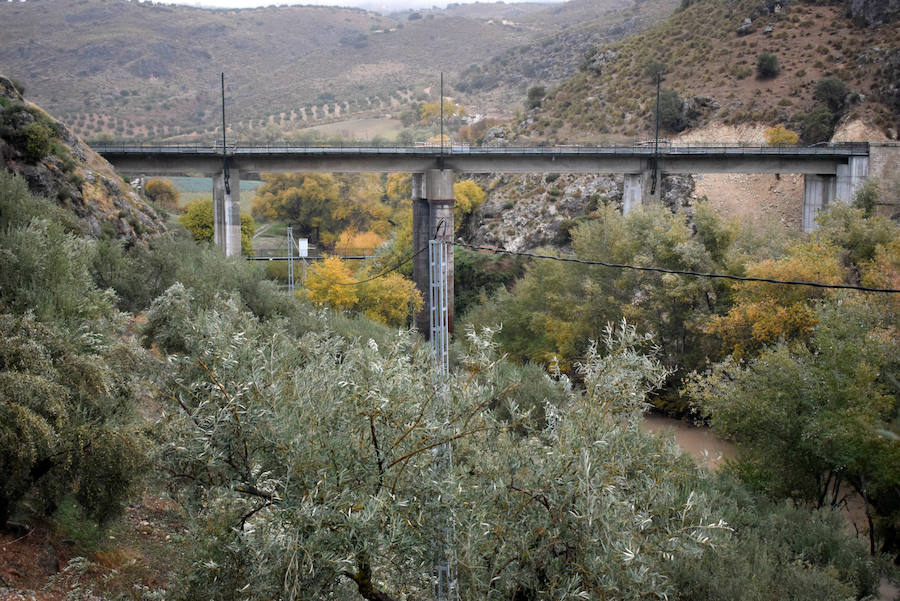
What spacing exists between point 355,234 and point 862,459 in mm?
54950

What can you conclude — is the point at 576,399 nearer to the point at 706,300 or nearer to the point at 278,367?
the point at 278,367

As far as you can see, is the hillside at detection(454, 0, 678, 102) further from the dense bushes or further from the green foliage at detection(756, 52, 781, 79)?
the dense bushes

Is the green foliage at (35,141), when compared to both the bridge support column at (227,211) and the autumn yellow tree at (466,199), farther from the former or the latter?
the autumn yellow tree at (466,199)

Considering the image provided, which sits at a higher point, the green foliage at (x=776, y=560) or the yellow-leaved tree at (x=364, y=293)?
the yellow-leaved tree at (x=364, y=293)

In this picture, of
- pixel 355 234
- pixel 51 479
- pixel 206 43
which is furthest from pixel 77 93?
pixel 51 479

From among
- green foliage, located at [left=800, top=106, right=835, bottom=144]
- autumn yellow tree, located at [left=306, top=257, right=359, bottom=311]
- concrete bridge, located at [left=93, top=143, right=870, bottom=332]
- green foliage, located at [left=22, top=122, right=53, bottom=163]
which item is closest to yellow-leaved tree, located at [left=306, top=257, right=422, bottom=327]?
autumn yellow tree, located at [left=306, top=257, right=359, bottom=311]

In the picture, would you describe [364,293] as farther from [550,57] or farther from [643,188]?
[550,57]

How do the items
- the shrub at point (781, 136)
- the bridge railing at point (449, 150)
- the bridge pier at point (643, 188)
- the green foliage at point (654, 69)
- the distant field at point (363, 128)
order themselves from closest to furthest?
the bridge railing at point (449, 150) → the bridge pier at point (643, 188) → the shrub at point (781, 136) → the green foliage at point (654, 69) → the distant field at point (363, 128)

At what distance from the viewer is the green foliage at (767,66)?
65.3 metres

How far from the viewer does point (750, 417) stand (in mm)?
18328

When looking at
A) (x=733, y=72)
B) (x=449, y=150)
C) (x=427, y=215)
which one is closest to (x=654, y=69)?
(x=733, y=72)

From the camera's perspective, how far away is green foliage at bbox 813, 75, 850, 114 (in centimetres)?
6003

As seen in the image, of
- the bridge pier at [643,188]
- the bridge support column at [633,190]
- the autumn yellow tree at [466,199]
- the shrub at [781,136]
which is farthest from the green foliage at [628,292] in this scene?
the autumn yellow tree at [466,199]

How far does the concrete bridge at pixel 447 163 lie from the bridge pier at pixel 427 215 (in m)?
0.06
